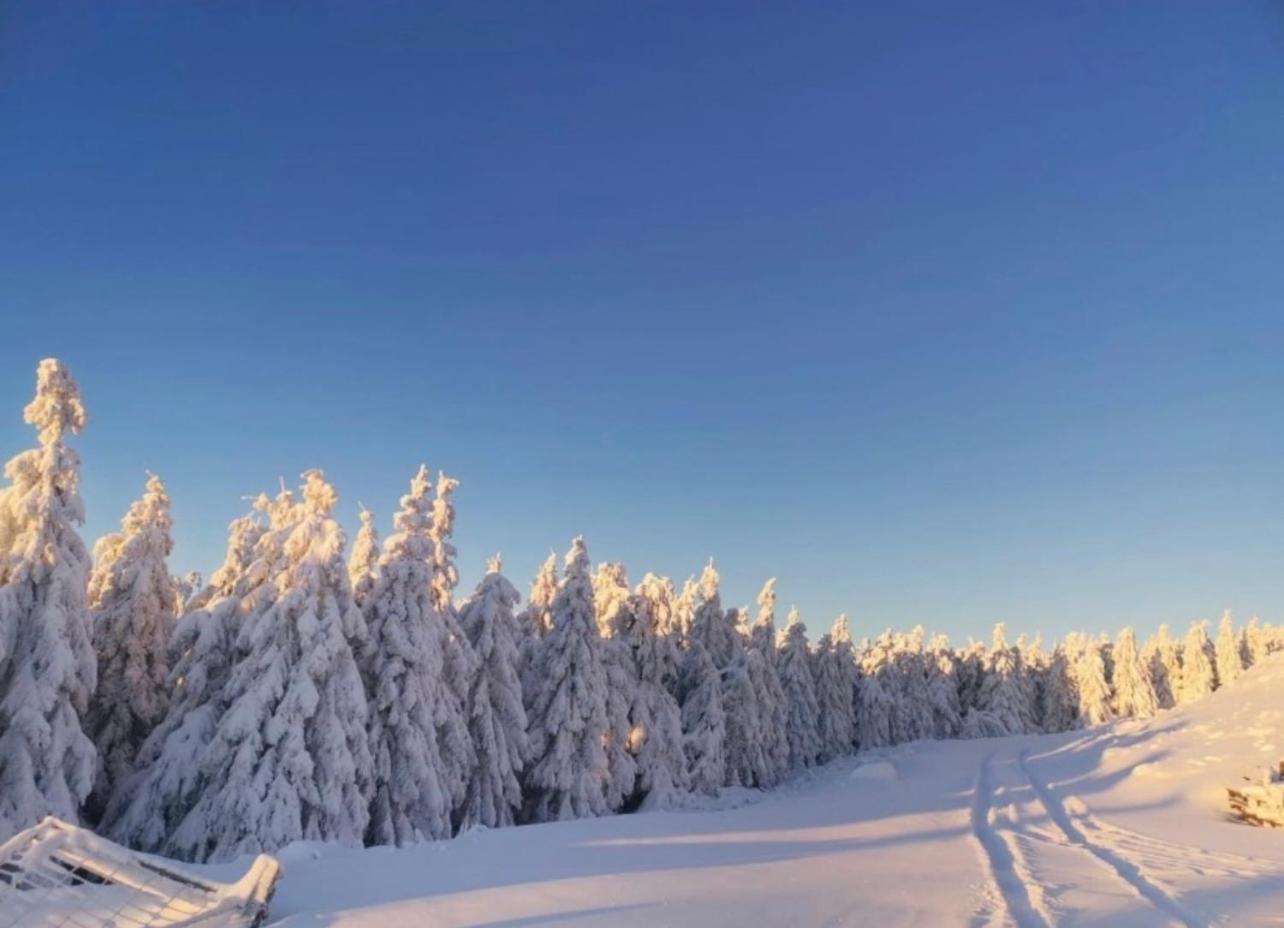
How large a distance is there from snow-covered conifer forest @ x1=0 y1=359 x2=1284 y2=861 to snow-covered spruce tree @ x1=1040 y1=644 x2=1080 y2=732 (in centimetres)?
7734

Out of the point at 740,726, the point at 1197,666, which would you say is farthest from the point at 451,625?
the point at 1197,666

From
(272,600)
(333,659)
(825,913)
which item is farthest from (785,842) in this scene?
(272,600)

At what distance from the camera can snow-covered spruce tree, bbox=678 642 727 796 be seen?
1667 inches

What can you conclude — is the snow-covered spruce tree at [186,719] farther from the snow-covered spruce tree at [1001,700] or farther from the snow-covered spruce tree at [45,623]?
the snow-covered spruce tree at [1001,700]

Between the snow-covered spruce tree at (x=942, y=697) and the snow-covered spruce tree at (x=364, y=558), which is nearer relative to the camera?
the snow-covered spruce tree at (x=364, y=558)

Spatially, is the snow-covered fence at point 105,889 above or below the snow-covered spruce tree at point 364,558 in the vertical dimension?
below

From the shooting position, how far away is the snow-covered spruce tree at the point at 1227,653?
106m

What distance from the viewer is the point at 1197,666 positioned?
351ft

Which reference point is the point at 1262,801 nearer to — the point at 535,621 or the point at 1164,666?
the point at 535,621

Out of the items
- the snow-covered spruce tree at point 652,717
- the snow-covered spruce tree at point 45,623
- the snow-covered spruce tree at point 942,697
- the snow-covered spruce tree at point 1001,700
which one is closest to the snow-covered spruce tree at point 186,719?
the snow-covered spruce tree at point 45,623

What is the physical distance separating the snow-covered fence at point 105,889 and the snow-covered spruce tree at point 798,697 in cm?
5405

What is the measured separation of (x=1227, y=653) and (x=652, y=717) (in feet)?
354

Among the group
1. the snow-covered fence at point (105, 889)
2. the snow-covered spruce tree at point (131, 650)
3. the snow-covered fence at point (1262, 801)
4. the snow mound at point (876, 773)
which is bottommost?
the snow mound at point (876, 773)

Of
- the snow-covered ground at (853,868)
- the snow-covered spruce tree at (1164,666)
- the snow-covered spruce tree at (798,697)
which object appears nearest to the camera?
the snow-covered ground at (853,868)
